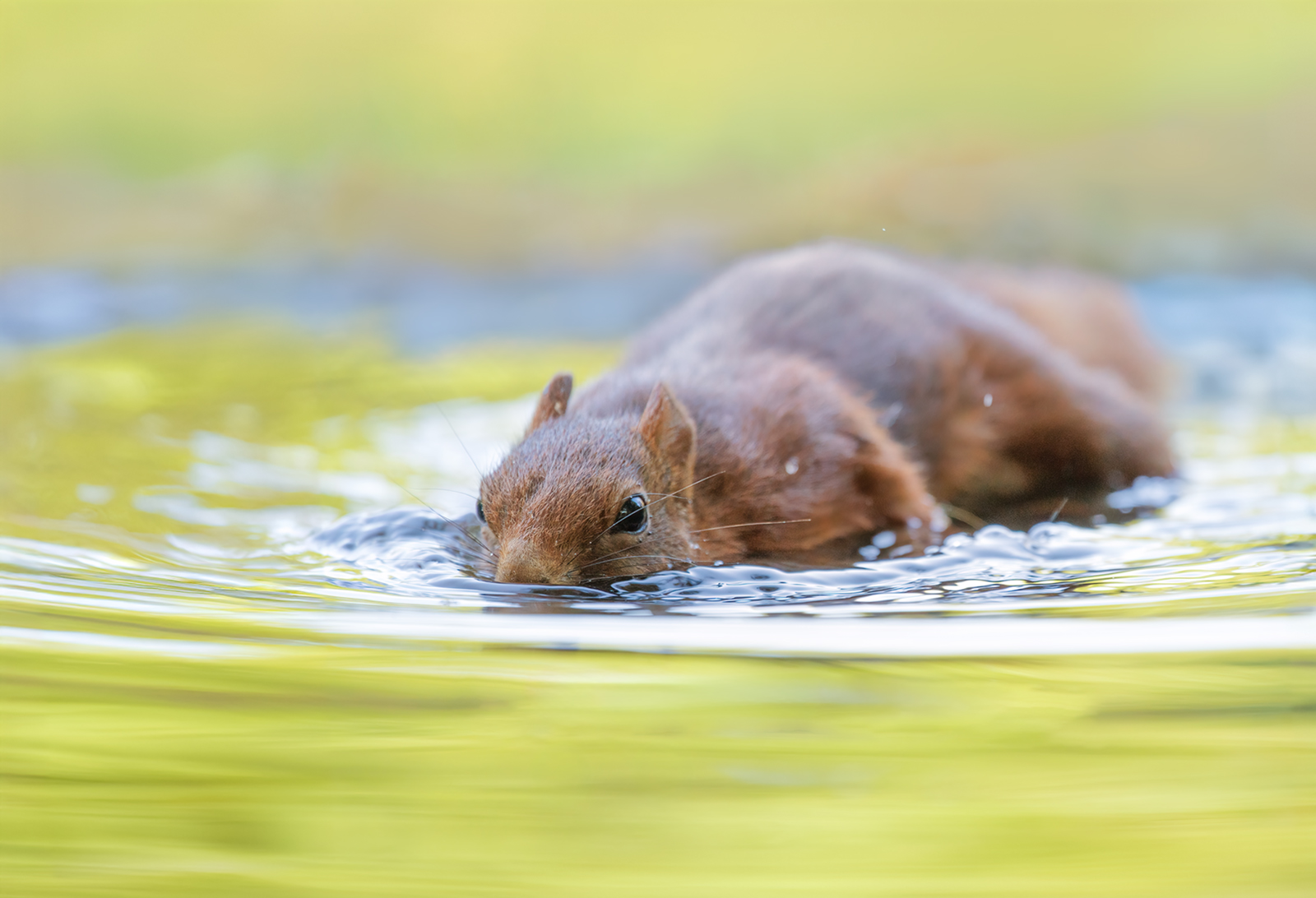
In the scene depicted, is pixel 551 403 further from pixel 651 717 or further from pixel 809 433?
pixel 651 717

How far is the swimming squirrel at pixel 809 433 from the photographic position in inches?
137

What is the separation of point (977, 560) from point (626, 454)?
962 millimetres

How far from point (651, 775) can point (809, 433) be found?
2.13 meters

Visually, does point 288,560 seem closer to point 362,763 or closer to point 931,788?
point 362,763

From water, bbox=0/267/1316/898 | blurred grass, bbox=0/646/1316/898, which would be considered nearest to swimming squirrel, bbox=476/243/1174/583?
water, bbox=0/267/1316/898

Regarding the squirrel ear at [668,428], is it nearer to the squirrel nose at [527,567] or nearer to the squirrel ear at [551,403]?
the squirrel ear at [551,403]

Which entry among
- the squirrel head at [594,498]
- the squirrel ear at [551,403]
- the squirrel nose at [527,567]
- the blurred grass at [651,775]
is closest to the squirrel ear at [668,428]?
the squirrel head at [594,498]

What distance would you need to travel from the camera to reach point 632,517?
11.5ft

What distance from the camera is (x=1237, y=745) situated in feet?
7.08

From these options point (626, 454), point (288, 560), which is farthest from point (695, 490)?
point (288, 560)

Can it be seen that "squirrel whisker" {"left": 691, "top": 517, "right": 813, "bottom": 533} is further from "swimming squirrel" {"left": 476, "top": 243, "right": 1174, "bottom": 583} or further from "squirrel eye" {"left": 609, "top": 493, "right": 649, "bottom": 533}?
"squirrel eye" {"left": 609, "top": 493, "right": 649, "bottom": 533}

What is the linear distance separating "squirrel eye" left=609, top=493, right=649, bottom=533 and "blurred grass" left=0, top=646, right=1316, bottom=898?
0.90m

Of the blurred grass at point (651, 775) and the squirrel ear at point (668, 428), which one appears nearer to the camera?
the blurred grass at point (651, 775)

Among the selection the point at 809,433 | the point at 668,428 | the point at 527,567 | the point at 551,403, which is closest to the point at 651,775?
the point at 527,567
